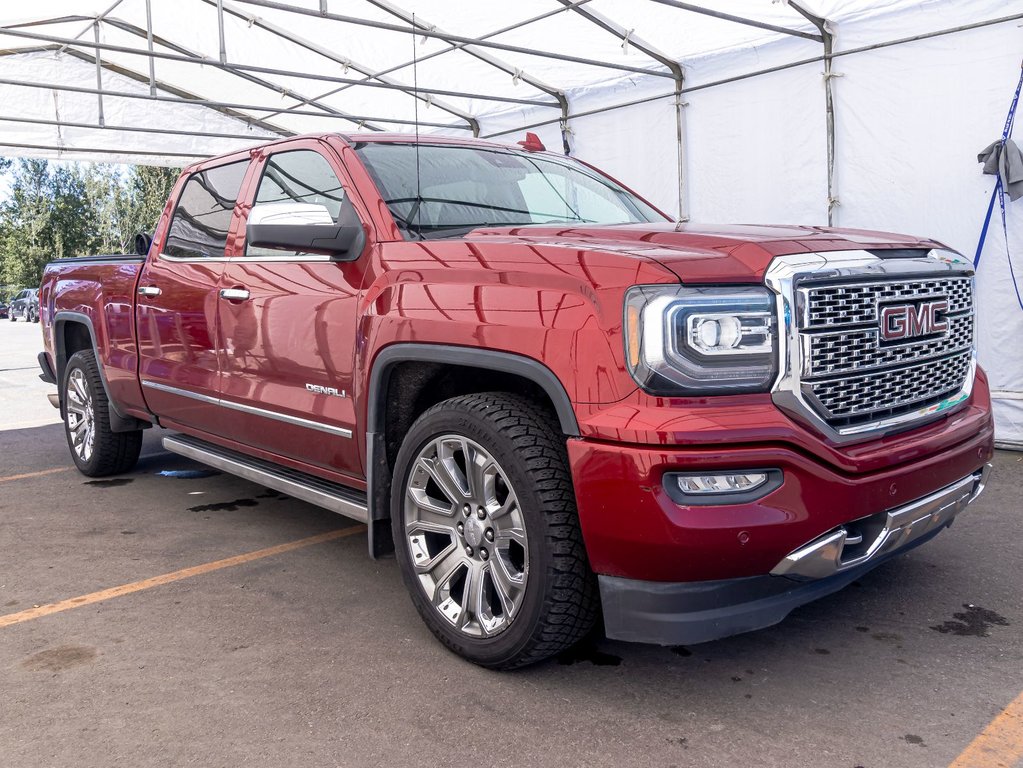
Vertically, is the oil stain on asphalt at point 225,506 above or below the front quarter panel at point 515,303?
below

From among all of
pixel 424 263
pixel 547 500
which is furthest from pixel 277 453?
pixel 547 500

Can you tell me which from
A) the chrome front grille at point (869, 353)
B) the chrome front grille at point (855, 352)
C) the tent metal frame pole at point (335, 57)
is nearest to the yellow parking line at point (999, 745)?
the chrome front grille at point (869, 353)

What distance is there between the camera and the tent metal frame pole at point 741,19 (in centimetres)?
773

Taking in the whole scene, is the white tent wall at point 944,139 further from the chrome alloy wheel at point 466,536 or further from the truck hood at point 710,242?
the chrome alloy wheel at point 466,536

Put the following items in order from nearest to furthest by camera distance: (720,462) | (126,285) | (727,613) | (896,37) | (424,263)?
(720,462), (727,613), (424,263), (126,285), (896,37)

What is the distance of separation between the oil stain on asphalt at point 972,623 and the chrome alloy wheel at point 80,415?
4.88m

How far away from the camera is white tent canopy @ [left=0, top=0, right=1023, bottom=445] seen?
682cm

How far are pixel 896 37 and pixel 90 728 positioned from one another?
7.29 metres

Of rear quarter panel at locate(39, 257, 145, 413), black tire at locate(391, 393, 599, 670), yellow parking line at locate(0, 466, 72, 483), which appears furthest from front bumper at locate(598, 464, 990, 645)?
yellow parking line at locate(0, 466, 72, 483)

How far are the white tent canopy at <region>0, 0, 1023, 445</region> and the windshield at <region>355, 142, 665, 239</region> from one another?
178 cm

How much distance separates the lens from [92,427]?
577 centimetres

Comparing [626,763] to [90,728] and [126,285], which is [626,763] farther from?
[126,285]

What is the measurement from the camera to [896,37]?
7.16 meters

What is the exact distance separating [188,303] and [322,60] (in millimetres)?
8250
